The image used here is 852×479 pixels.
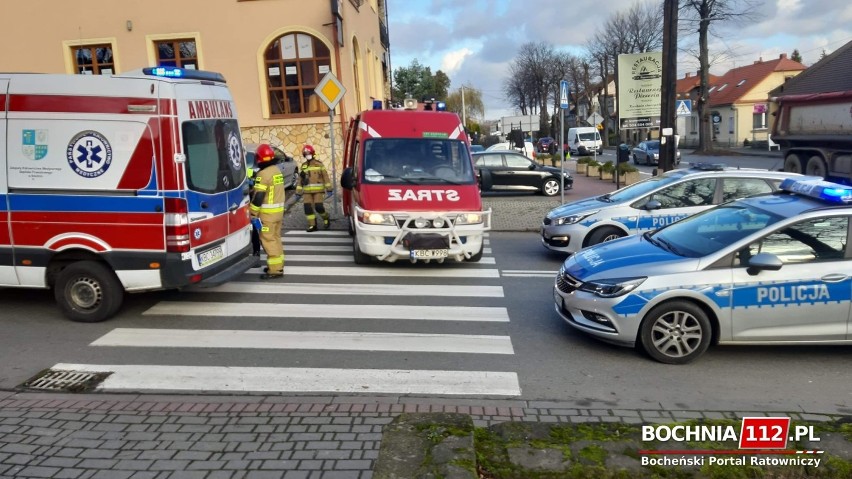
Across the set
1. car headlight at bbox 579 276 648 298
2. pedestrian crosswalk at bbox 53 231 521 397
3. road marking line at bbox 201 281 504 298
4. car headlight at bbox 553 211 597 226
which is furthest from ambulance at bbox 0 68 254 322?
car headlight at bbox 553 211 597 226

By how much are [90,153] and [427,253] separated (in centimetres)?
451

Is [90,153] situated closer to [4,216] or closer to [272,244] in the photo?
[4,216]

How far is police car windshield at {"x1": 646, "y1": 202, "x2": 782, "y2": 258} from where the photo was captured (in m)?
6.35

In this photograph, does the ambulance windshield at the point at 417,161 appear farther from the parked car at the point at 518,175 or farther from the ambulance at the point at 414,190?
the parked car at the point at 518,175

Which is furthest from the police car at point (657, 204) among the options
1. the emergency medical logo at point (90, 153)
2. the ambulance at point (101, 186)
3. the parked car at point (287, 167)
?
the parked car at point (287, 167)

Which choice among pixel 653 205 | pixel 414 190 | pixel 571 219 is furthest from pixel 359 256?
pixel 653 205

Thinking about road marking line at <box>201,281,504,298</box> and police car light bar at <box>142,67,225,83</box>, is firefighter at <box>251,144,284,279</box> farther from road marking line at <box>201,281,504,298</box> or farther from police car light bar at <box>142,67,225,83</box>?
police car light bar at <box>142,67,225,83</box>

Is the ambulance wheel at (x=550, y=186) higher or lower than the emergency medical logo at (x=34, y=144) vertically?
lower

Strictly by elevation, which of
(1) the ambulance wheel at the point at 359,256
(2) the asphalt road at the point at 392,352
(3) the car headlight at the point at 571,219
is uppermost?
(3) the car headlight at the point at 571,219

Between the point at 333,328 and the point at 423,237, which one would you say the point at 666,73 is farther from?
the point at 333,328

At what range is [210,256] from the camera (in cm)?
757

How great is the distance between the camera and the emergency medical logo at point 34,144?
22.7 feet

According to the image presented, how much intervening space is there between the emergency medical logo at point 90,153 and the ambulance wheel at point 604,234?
6.83 meters

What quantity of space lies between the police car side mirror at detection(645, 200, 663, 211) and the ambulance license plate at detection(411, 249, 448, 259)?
10.6ft
